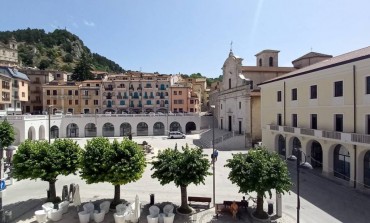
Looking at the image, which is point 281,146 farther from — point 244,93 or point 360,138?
point 360,138

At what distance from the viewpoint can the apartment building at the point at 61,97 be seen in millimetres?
66938

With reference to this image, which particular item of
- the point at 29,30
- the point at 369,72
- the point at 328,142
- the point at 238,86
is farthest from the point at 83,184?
the point at 29,30

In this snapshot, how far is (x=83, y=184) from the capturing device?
79.6 ft

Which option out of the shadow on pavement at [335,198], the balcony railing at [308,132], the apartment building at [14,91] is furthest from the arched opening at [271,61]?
the apartment building at [14,91]

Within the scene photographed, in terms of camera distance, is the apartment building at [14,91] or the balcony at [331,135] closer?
the balcony at [331,135]

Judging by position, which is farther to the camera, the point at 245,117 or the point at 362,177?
the point at 245,117

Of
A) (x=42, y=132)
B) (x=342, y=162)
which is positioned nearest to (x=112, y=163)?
(x=342, y=162)

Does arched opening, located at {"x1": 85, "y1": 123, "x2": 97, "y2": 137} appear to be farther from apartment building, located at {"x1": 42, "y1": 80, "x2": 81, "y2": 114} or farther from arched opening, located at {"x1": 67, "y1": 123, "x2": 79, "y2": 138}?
apartment building, located at {"x1": 42, "y1": 80, "x2": 81, "y2": 114}

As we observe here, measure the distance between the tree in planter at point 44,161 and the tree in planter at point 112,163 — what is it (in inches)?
67.7

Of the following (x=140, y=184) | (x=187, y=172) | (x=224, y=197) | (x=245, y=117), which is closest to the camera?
(x=187, y=172)

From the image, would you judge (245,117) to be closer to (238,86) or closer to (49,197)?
(238,86)

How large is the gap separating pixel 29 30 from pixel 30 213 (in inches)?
7782

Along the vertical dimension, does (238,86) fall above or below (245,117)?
above

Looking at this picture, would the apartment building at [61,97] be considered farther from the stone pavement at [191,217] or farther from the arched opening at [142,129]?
the stone pavement at [191,217]
